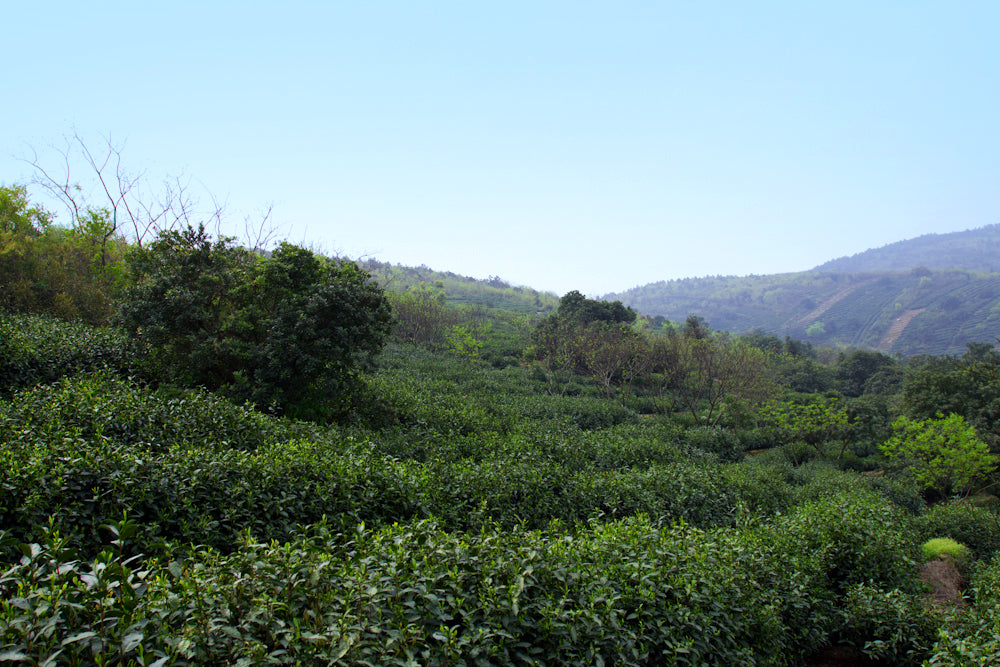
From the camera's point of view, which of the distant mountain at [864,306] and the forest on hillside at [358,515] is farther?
the distant mountain at [864,306]

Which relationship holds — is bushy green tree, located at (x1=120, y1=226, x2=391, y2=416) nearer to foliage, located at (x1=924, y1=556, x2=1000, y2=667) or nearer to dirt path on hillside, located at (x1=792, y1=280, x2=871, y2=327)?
foliage, located at (x1=924, y1=556, x2=1000, y2=667)

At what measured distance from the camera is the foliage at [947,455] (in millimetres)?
14211

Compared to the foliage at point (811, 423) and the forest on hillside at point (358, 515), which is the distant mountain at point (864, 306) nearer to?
the foliage at point (811, 423)

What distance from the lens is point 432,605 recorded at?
2.72 metres

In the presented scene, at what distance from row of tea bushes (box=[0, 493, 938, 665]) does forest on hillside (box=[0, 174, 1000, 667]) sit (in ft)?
0.07

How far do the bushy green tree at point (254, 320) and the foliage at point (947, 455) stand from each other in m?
16.6

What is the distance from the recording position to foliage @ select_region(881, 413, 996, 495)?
14211mm

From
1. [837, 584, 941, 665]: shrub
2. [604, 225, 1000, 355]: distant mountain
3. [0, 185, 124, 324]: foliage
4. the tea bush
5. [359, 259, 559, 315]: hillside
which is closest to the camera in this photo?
the tea bush

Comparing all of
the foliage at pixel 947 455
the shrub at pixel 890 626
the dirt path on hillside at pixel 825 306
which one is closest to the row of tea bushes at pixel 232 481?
the shrub at pixel 890 626

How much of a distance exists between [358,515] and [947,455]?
17732 mm

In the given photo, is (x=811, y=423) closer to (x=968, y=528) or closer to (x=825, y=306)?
(x=968, y=528)

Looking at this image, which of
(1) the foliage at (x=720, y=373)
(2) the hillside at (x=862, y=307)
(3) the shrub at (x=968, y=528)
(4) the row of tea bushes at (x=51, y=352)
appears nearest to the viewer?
(4) the row of tea bushes at (x=51, y=352)

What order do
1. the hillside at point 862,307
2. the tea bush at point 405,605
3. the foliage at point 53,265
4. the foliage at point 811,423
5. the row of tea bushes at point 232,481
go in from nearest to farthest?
1. the tea bush at point 405,605
2. the row of tea bushes at point 232,481
3. the foliage at point 53,265
4. the foliage at point 811,423
5. the hillside at point 862,307

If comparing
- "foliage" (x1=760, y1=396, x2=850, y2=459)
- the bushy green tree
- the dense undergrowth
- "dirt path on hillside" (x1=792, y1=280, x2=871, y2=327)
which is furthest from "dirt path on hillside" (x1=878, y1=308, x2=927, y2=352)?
the bushy green tree
